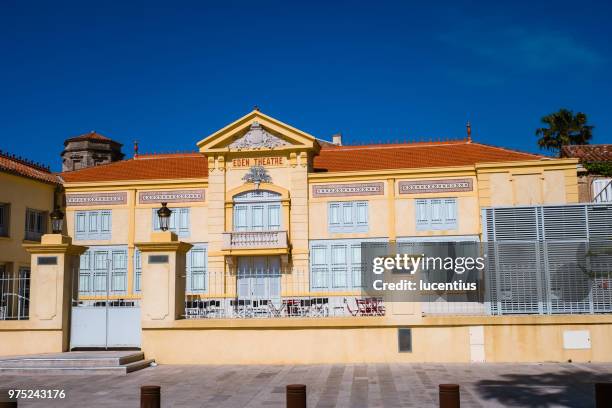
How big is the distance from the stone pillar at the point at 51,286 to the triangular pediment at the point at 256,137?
1485cm

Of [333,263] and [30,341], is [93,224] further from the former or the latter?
[30,341]

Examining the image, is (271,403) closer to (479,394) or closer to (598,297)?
(479,394)

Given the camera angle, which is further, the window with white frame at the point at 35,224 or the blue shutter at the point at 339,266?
the window with white frame at the point at 35,224

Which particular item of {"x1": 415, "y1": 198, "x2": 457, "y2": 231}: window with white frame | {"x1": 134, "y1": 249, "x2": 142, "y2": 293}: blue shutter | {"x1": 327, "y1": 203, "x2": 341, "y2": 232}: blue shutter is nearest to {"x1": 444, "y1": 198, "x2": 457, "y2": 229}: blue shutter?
{"x1": 415, "y1": 198, "x2": 457, "y2": 231}: window with white frame

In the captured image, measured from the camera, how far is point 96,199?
3164 cm

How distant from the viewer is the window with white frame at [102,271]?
101 ft

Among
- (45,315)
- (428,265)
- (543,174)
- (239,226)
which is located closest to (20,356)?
(45,315)

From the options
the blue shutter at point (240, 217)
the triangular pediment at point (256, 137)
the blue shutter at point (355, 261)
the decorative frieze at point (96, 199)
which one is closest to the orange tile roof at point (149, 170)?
the decorative frieze at point (96, 199)

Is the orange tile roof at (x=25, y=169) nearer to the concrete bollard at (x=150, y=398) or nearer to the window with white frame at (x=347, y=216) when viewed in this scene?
the window with white frame at (x=347, y=216)

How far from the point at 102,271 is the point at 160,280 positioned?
15906mm

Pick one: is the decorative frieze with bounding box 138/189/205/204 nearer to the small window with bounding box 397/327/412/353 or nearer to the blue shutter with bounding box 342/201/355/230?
the blue shutter with bounding box 342/201/355/230

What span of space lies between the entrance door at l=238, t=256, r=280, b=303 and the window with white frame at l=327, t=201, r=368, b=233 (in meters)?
2.94

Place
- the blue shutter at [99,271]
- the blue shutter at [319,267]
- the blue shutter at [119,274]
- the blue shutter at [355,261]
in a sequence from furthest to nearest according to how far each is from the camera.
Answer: the blue shutter at [119,274] → the blue shutter at [99,271] → the blue shutter at [319,267] → the blue shutter at [355,261]

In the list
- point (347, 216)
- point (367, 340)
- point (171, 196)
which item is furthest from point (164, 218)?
point (171, 196)
